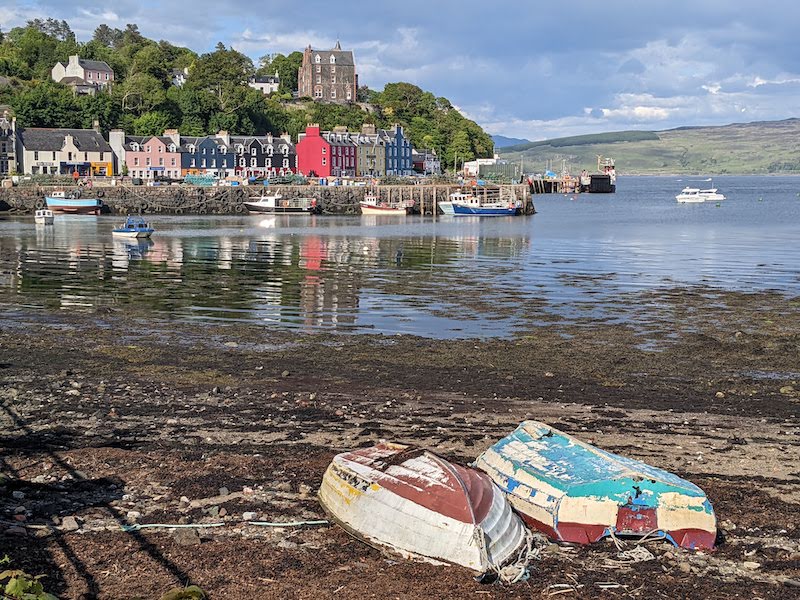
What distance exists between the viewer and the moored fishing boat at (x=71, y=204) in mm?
92875

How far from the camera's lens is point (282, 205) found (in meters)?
104

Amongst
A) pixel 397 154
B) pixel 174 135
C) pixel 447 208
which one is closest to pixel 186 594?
pixel 447 208

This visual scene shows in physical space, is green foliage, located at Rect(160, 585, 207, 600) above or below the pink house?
below

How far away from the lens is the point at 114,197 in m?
105

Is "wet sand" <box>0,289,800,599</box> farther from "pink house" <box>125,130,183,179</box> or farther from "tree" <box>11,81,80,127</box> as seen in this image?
"tree" <box>11,81,80,127</box>

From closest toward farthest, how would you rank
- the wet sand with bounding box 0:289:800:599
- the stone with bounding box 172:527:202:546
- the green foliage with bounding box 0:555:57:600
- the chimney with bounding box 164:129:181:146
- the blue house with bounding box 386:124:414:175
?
the green foliage with bounding box 0:555:57:600 < the wet sand with bounding box 0:289:800:599 < the stone with bounding box 172:527:202:546 < the chimney with bounding box 164:129:181:146 < the blue house with bounding box 386:124:414:175

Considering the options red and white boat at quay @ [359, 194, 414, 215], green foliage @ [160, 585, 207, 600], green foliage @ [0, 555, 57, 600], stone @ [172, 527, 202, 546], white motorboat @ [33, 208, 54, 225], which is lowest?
stone @ [172, 527, 202, 546]

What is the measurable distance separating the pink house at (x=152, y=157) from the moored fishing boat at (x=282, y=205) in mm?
32775

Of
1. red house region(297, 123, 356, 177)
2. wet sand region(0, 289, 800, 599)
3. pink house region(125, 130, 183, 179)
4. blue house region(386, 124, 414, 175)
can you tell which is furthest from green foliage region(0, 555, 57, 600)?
blue house region(386, 124, 414, 175)

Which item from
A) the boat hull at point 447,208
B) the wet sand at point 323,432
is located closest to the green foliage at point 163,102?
the boat hull at point 447,208

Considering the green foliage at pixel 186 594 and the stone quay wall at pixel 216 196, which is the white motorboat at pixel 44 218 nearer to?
the stone quay wall at pixel 216 196

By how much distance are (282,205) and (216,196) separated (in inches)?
373

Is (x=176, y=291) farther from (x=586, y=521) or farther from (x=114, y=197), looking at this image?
(x=114, y=197)

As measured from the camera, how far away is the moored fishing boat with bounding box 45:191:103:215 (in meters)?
92.9
